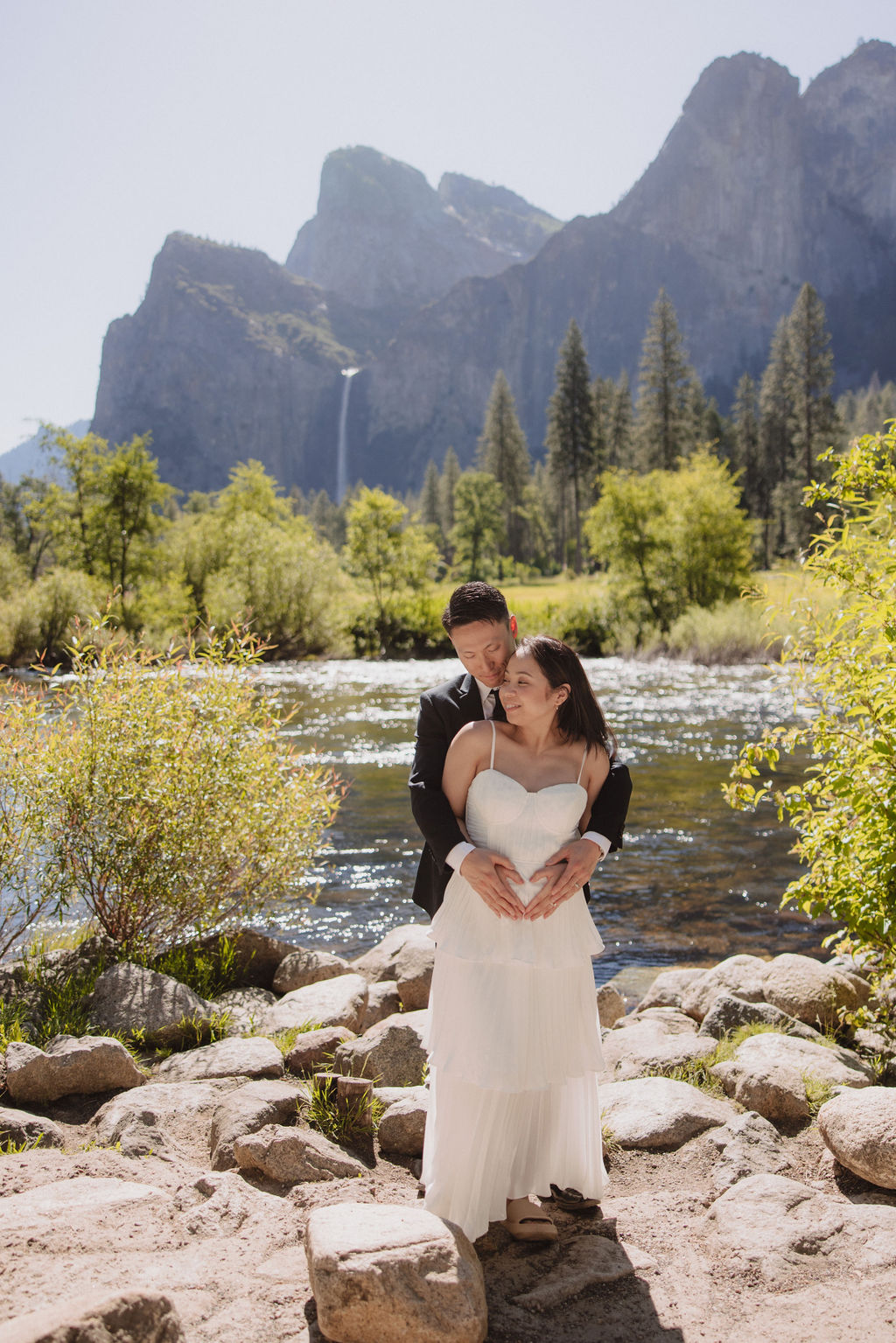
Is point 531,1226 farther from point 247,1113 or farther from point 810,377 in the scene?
point 810,377

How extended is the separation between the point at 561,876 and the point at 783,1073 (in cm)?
251

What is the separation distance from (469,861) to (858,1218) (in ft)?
6.74

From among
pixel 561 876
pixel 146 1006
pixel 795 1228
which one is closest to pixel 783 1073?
pixel 795 1228

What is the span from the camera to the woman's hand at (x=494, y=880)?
3.31 m

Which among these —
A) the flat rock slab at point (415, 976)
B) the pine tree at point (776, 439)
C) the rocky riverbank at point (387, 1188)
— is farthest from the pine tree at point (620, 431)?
the rocky riverbank at point (387, 1188)

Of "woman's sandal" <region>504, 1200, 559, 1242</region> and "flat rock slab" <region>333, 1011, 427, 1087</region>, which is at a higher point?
"woman's sandal" <region>504, 1200, 559, 1242</region>

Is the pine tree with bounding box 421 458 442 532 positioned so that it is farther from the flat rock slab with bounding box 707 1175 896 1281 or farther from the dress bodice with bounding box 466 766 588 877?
the flat rock slab with bounding box 707 1175 896 1281

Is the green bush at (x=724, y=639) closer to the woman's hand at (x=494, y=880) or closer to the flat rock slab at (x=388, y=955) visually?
the flat rock slab at (x=388, y=955)

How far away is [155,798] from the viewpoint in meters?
6.67

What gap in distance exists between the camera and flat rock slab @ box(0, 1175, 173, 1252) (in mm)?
3025

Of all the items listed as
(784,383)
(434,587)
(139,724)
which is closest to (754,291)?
(784,383)

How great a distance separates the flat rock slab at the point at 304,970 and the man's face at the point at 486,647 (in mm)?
4616

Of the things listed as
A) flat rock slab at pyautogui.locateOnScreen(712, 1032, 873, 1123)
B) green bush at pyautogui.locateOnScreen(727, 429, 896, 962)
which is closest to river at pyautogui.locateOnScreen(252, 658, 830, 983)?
green bush at pyautogui.locateOnScreen(727, 429, 896, 962)

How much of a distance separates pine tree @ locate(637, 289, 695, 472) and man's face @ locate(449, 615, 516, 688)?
58.8m
